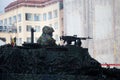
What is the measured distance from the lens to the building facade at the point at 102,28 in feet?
156

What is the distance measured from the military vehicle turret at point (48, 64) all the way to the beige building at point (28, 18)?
58.3 m

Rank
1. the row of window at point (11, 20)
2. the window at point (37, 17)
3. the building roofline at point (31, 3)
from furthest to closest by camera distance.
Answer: the window at point (37, 17) < the row of window at point (11, 20) < the building roofline at point (31, 3)

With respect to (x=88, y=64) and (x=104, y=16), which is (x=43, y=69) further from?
(x=104, y=16)

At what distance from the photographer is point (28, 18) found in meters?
79.5

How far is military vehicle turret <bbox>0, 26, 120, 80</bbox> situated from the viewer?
1404 centimetres

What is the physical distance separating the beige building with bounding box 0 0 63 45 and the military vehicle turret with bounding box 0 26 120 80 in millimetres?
58308

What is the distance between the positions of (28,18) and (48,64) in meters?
65.4

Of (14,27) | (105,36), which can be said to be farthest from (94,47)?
(14,27)

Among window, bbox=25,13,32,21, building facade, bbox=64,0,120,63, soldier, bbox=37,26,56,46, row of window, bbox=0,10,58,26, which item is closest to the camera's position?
soldier, bbox=37,26,56,46

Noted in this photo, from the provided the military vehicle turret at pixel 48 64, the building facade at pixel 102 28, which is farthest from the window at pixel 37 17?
the military vehicle turret at pixel 48 64

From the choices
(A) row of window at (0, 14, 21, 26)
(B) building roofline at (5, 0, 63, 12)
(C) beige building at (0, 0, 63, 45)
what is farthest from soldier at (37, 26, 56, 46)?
(A) row of window at (0, 14, 21, 26)

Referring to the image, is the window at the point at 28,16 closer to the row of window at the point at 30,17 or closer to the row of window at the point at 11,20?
the row of window at the point at 30,17

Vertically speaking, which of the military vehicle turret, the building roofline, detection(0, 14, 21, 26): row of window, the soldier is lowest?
the military vehicle turret

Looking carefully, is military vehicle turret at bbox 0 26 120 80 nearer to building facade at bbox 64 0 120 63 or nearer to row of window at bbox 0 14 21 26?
building facade at bbox 64 0 120 63
